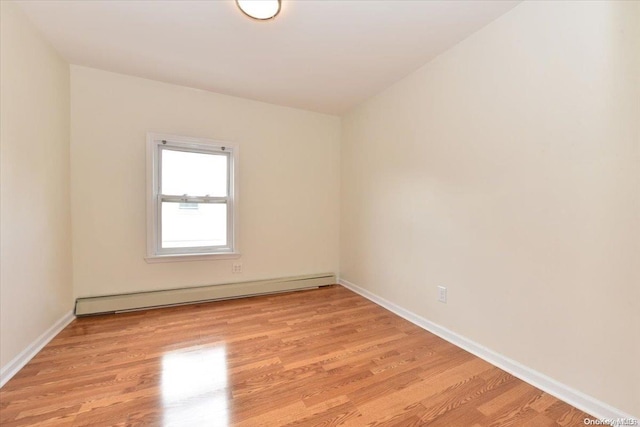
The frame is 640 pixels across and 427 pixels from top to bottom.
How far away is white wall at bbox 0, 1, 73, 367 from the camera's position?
5.34ft

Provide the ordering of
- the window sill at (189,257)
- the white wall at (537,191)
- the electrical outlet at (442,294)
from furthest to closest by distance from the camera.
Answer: the window sill at (189,257), the electrical outlet at (442,294), the white wall at (537,191)

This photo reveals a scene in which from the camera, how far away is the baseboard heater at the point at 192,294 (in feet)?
8.32

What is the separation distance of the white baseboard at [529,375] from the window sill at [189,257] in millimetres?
2102

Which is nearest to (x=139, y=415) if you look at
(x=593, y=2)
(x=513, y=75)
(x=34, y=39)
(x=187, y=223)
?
(x=187, y=223)

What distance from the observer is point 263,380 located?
1.60 m

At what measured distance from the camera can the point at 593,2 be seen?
1354mm

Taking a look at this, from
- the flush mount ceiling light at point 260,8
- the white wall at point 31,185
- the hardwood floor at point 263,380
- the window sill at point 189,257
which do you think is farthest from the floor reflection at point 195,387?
the flush mount ceiling light at point 260,8

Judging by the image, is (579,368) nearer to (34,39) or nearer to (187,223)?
(187,223)

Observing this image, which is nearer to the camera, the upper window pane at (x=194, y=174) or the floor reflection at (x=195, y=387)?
the floor reflection at (x=195, y=387)

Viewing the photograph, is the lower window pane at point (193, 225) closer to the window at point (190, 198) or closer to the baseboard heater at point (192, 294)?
the window at point (190, 198)

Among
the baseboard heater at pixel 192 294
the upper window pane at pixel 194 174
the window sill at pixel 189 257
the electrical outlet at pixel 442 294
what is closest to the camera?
the electrical outlet at pixel 442 294

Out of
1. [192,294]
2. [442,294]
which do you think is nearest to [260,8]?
[442,294]

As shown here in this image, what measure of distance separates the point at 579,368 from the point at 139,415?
94.2 inches

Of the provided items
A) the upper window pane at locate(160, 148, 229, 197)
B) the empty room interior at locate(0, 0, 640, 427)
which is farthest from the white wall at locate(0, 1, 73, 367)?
the upper window pane at locate(160, 148, 229, 197)
